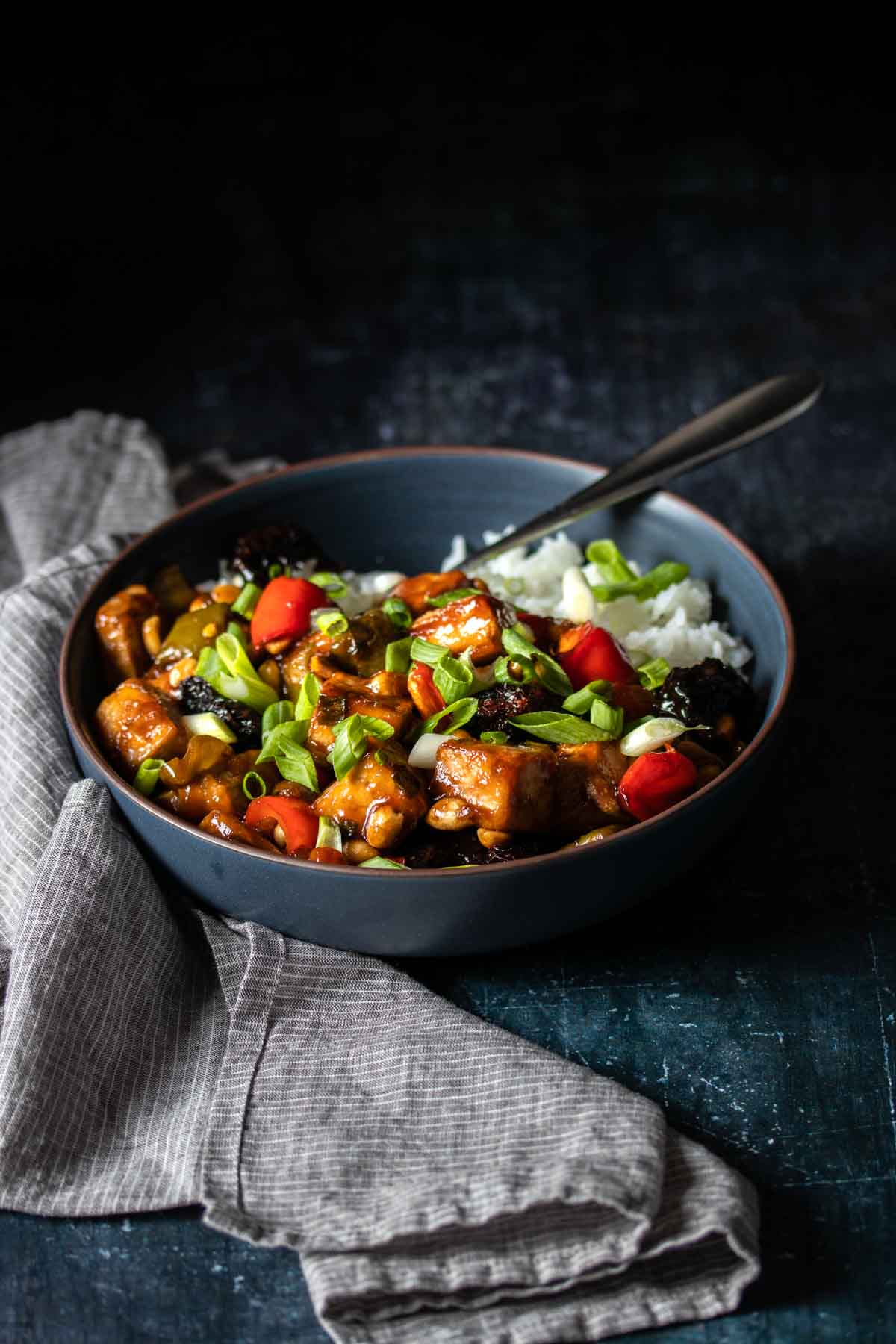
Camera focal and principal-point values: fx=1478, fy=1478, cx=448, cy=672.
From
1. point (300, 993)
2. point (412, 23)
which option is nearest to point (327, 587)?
point (300, 993)

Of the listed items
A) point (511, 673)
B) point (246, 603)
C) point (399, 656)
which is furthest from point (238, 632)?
point (511, 673)

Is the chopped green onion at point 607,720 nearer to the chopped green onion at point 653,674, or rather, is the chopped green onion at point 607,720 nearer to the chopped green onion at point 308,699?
the chopped green onion at point 653,674

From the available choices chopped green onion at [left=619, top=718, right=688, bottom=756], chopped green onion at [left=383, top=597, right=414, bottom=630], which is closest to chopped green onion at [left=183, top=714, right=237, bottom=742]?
chopped green onion at [left=383, top=597, right=414, bottom=630]

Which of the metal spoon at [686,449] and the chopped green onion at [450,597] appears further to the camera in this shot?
the metal spoon at [686,449]

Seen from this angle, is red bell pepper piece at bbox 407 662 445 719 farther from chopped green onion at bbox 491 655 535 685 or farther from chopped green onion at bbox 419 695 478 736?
chopped green onion at bbox 491 655 535 685

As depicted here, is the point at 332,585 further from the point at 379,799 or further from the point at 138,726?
the point at 379,799

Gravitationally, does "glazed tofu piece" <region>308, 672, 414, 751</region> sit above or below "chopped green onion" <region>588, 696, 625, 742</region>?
above

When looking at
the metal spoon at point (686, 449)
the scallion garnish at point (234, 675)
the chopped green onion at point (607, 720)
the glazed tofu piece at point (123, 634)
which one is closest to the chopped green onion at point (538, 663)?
the chopped green onion at point (607, 720)
